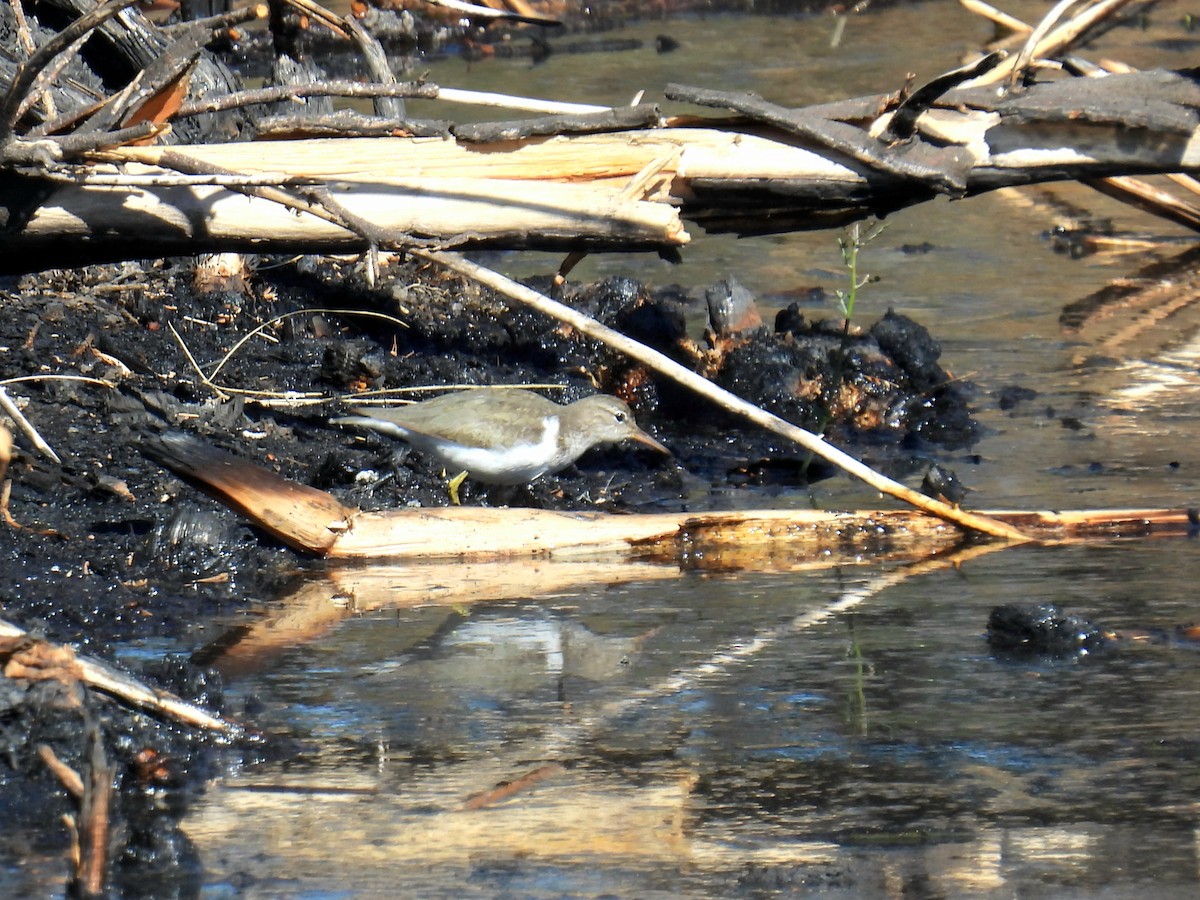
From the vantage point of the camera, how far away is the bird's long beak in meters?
6.28

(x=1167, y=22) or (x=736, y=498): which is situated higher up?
(x=1167, y=22)

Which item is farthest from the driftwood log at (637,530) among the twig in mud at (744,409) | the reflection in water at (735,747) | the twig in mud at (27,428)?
the twig in mud at (27,428)

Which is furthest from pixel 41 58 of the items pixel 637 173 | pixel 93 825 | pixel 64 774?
pixel 93 825

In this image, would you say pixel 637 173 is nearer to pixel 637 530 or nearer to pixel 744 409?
pixel 744 409

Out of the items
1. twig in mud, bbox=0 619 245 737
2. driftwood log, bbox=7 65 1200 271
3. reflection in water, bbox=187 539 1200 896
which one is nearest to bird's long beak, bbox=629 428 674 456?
driftwood log, bbox=7 65 1200 271

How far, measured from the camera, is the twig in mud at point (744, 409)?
5191mm

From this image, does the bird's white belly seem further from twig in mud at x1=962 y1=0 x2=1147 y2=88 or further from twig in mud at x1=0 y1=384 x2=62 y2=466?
twig in mud at x1=962 y1=0 x2=1147 y2=88

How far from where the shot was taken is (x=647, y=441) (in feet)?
20.7

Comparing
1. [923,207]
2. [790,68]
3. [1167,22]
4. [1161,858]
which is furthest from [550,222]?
[1167,22]

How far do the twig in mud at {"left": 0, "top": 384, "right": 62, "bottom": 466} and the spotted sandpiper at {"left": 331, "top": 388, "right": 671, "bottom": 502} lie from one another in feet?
3.57

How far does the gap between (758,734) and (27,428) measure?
2.61m

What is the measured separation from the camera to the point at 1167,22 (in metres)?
14.9

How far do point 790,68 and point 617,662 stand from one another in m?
9.95

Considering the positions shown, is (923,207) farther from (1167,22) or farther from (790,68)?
(1167,22)
